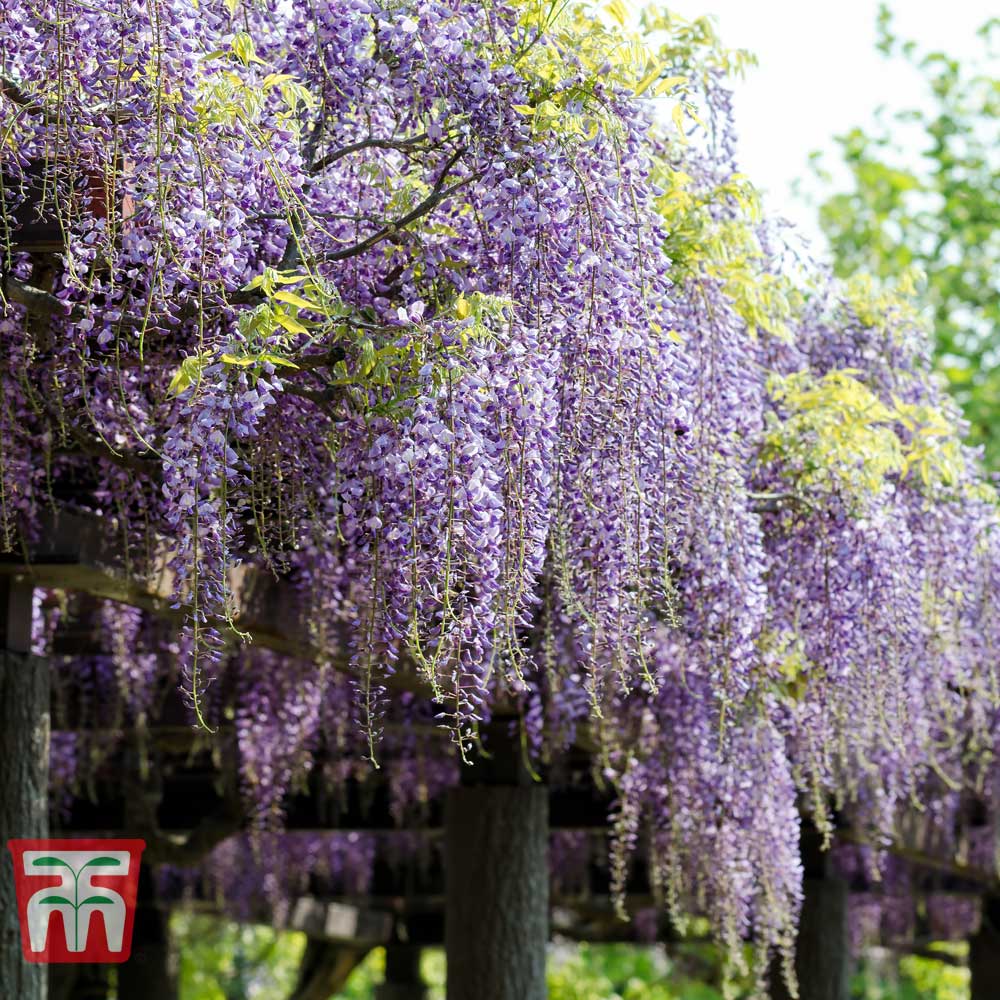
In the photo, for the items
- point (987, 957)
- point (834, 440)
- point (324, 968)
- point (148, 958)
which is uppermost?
point (834, 440)

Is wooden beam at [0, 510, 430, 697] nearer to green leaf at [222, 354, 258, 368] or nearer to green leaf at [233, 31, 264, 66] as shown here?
green leaf at [222, 354, 258, 368]

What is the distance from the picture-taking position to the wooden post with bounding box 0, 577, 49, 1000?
395cm

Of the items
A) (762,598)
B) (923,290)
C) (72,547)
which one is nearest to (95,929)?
(72,547)

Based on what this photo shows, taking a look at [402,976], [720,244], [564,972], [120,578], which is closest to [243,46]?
[720,244]

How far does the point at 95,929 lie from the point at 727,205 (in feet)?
8.03

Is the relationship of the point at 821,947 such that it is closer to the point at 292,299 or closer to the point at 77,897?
the point at 77,897

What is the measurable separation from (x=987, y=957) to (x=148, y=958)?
4.88m

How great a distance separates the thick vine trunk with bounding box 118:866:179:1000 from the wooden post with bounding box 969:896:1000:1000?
4.67 meters

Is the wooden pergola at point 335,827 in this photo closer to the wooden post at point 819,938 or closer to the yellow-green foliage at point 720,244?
the wooden post at point 819,938

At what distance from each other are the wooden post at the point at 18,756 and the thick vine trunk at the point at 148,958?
488cm

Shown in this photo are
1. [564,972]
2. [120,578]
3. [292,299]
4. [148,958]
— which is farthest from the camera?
[564,972]

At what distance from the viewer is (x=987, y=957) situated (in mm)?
10352

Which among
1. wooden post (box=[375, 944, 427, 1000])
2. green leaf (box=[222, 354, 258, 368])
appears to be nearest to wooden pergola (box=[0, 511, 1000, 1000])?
wooden post (box=[375, 944, 427, 1000])

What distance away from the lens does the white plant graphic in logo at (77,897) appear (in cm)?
353
